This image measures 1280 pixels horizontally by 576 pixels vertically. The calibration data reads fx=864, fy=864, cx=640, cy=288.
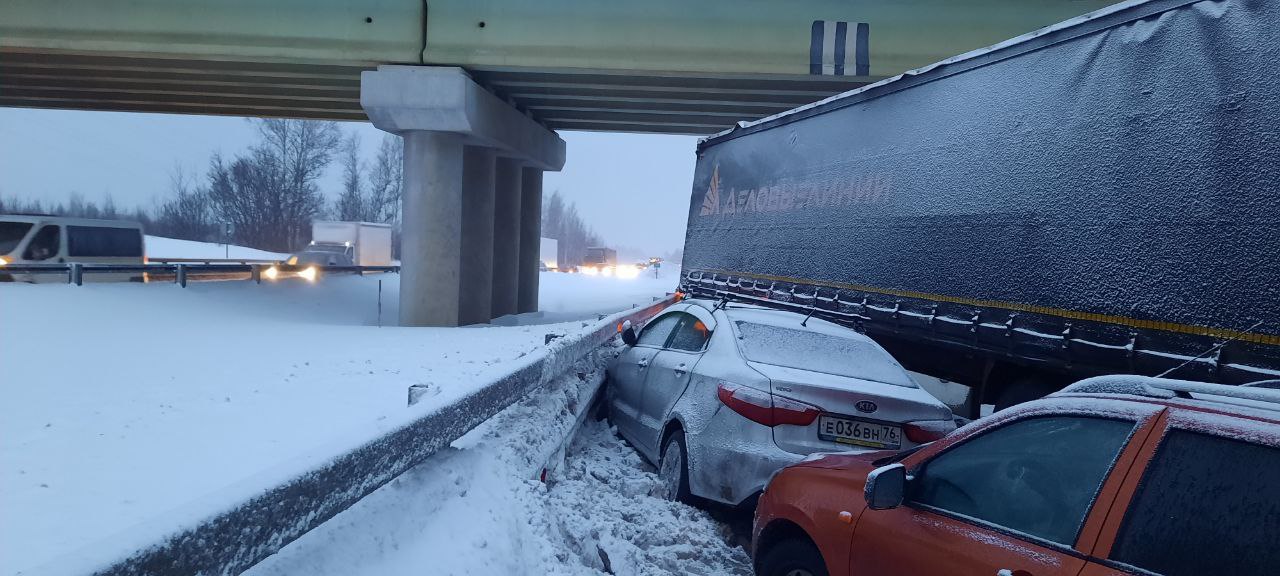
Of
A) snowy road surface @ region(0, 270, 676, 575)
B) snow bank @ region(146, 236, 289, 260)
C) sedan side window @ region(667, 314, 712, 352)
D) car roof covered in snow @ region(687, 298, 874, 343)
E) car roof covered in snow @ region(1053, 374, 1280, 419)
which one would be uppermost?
car roof covered in snow @ region(1053, 374, 1280, 419)

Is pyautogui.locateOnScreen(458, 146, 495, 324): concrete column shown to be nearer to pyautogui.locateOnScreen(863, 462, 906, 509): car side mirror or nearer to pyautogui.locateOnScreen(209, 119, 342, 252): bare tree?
pyautogui.locateOnScreen(863, 462, 906, 509): car side mirror

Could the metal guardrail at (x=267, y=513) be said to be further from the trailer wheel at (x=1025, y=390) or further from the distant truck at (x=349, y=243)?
the distant truck at (x=349, y=243)

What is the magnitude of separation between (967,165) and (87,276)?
1904cm

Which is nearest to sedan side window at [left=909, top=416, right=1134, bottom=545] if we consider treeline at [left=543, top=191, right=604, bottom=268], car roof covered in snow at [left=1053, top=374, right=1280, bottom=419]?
car roof covered in snow at [left=1053, top=374, right=1280, bottom=419]

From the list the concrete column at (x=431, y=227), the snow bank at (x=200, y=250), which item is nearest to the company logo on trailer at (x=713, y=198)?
the concrete column at (x=431, y=227)

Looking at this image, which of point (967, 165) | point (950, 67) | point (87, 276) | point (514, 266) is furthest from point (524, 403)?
point (514, 266)

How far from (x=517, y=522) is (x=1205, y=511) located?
2.94 meters

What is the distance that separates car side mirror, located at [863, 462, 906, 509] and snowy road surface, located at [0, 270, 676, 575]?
6.31 feet

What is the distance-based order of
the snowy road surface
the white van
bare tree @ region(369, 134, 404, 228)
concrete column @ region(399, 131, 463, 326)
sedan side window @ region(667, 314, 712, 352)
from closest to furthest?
the snowy road surface < sedan side window @ region(667, 314, 712, 352) < concrete column @ region(399, 131, 463, 326) < the white van < bare tree @ region(369, 134, 404, 228)

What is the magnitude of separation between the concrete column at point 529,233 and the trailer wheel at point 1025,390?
22.6 metres

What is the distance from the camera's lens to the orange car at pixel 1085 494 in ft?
7.27

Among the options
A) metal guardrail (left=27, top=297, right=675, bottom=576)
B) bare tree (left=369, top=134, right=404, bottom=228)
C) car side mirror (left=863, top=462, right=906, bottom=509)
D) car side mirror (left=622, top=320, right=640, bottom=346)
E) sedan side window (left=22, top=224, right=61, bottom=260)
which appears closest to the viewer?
metal guardrail (left=27, top=297, right=675, bottom=576)

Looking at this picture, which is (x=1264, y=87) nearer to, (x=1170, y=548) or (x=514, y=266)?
(x=1170, y=548)

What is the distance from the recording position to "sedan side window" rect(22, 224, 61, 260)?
19906mm
